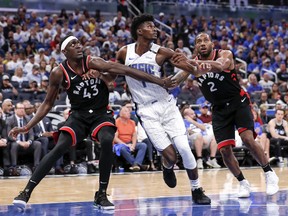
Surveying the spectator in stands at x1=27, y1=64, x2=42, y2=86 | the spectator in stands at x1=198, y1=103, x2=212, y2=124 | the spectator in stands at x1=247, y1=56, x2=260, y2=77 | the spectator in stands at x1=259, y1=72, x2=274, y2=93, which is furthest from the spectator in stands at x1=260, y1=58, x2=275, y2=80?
the spectator in stands at x1=27, y1=64, x2=42, y2=86

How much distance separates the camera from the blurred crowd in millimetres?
14883

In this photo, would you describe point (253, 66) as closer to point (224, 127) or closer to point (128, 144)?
point (128, 144)

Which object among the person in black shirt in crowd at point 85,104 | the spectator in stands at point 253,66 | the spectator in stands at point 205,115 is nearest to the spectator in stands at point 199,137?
the spectator in stands at point 205,115

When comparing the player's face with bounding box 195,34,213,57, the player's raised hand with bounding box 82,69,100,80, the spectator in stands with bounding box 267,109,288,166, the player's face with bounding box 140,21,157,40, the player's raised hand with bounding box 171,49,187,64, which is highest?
the player's face with bounding box 140,21,157,40

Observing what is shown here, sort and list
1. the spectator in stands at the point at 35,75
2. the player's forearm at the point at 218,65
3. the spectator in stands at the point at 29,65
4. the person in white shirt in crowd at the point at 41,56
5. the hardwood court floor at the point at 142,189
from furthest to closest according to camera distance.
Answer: the person in white shirt in crowd at the point at 41,56 → the spectator in stands at the point at 29,65 → the spectator in stands at the point at 35,75 → the hardwood court floor at the point at 142,189 → the player's forearm at the point at 218,65

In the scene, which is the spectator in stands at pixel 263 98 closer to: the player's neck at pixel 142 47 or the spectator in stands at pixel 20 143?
the spectator in stands at pixel 20 143

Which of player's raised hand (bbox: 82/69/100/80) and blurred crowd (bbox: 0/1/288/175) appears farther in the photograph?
blurred crowd (bbox: 0/1/288/175)

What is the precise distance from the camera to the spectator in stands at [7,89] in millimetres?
15570

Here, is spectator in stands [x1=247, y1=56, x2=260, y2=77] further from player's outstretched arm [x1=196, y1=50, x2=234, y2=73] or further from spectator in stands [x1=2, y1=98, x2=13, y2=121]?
player's outstretched arm [x1=196, y1=50, x2=234, y2=73]

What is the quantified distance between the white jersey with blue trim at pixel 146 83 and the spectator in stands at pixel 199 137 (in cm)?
649

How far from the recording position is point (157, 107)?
823cm

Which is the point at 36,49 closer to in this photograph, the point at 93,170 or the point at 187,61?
the point at 93,170

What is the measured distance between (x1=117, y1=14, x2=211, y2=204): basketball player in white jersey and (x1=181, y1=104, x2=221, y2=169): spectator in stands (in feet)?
20.8

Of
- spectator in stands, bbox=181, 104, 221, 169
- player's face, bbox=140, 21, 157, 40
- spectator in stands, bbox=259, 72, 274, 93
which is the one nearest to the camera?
player's face, bbox=140, 21, 157, 40
